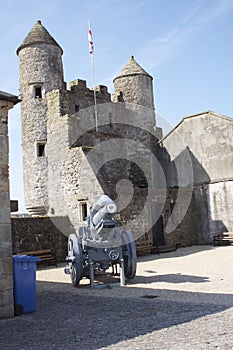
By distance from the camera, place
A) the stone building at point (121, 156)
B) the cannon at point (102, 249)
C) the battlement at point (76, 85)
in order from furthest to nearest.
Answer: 1. the battlement at point (76, 85)
2. the stone building at point (121, 156)
3. the cannon at point (102, 249)

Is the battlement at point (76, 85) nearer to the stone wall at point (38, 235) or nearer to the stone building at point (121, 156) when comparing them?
the stone building at point (121, 156)

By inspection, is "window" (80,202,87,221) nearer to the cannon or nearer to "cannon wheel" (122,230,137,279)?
the cannon

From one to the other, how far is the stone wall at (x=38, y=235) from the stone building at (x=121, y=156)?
1.41ft

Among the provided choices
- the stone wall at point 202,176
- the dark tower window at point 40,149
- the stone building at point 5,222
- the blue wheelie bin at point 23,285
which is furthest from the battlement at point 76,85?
the blue wheelie bin at point 23,285

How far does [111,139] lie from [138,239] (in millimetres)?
4880

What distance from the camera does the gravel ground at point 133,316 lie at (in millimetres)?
4750

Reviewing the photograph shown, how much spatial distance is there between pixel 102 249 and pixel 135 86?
14021 mm

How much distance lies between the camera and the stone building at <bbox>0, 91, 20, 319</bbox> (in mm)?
6359

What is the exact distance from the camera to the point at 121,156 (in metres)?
18.4

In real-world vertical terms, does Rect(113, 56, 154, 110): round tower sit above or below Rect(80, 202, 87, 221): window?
above

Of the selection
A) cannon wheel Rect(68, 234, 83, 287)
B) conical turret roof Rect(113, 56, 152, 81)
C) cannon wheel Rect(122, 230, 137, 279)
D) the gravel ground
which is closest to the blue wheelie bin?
the gravel ground

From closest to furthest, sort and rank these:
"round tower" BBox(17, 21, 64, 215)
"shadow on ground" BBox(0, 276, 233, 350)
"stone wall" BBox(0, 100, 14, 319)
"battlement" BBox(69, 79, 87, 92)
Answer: "shadow on ground" BBox(0, 276, 233, 350), "stone wall" BBox(0, 100, 14, 319), "round tower" BBox(17, 21, 64, 215), "battlement" BBox(69, 79, 87, 92)

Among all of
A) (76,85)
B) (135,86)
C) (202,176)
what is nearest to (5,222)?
(202,176)

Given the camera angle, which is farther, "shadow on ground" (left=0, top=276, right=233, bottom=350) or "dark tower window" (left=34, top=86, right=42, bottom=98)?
"dark tower window" (left=34, top=86, right=42, bottom=98)
